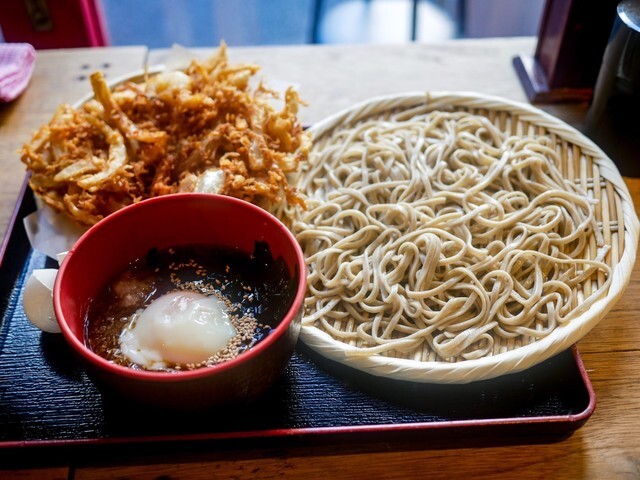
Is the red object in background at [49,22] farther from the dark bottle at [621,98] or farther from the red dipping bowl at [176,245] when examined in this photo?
the dark bottle at [621,98]

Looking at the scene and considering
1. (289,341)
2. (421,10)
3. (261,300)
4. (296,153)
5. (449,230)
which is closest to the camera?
(289,341)

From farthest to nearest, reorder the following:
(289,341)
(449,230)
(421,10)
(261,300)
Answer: (421,10)
(449,230)
(261,300)
(289,341)

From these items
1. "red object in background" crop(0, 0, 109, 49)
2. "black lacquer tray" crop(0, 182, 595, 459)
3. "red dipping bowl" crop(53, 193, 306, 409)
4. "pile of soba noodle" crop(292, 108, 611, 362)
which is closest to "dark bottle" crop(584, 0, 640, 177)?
"pile of soba noodle" crop(292, 108, 611, 362)

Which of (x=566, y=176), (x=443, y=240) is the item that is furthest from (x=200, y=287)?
(x=566, y=176)

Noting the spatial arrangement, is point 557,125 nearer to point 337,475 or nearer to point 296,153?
point 296,153

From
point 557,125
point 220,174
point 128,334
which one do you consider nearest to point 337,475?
point 128,334

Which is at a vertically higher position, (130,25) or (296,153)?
(296,153)

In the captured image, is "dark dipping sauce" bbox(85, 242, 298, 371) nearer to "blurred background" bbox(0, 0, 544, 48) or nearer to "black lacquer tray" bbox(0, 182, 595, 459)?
"black lacquer tray" bbox(0, 182, 595, 459)
